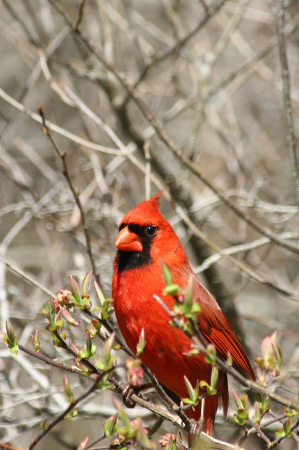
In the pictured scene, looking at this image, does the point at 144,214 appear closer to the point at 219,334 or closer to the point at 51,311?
the point at 219,334

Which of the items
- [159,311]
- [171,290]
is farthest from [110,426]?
[159,311]

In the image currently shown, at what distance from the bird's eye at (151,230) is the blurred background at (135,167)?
0.24 m

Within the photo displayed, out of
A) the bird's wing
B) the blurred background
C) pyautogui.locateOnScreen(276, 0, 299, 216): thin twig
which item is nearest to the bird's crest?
the blurred background

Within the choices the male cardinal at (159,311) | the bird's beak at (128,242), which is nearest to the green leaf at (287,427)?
the male cardinal at (159,311)

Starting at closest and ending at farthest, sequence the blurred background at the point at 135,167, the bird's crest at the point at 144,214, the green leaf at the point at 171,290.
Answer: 1. the green leaf at the point at 171,290
2. the bird's crest at the point at 144,214
3. the blurred background at the point at 135,167

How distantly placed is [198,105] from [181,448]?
2456mm

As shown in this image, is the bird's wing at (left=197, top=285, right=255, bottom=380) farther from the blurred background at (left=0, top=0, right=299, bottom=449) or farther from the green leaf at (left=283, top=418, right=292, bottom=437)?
the green leaf at (left=283, top=418, right=292, bottom=437)

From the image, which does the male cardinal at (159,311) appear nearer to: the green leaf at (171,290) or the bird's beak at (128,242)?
the bird's beak at (128,242)

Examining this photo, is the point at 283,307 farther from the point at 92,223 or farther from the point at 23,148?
the point at 23,148

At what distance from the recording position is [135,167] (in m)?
4.25

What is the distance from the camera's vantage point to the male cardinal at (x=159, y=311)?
2.24 meters

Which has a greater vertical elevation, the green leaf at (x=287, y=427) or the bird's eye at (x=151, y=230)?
the bird's eye at (x=151, y=230)

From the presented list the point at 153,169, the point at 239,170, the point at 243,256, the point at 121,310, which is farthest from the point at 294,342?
the point at 121,310

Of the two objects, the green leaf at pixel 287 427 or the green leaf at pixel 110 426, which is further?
the green leaf at pixel 287 427
